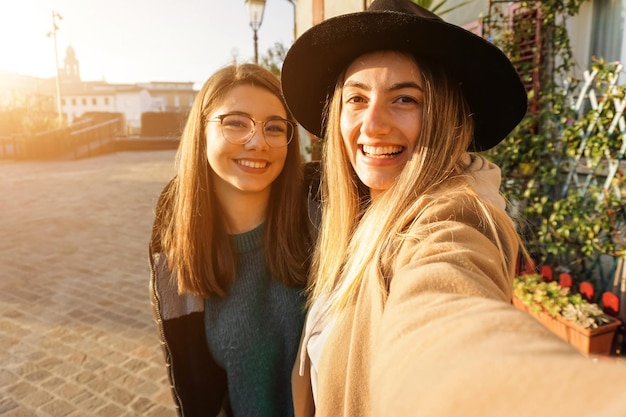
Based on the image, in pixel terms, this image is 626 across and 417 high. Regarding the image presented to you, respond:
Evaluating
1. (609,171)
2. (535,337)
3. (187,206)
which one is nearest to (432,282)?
(535,337)

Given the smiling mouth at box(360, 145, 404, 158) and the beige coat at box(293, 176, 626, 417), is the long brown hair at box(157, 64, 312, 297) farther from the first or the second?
the beige coat at box(293, 176, 626, 417)

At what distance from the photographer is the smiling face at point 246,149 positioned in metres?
2.11

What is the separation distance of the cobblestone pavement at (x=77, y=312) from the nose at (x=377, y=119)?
2.87 m

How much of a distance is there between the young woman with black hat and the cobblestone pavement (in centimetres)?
247

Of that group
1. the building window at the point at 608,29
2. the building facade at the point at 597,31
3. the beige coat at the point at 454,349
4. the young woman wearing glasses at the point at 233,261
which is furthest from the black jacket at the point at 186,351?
the building window at the point at 608,29

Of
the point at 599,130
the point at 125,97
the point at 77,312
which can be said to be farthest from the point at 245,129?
the point at 125,97

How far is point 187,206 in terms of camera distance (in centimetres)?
223

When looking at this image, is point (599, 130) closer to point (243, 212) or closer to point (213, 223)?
point (243, 212)

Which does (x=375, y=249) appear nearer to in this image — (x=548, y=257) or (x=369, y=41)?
(x=369, y=41)

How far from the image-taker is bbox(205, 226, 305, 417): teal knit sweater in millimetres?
2039

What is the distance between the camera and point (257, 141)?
2088 mm

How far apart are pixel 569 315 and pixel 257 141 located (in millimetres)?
2942

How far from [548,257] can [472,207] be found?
13.0 ft

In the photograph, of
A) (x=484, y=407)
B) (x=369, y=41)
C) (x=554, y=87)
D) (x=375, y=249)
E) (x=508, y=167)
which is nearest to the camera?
(x=484, y=407)
